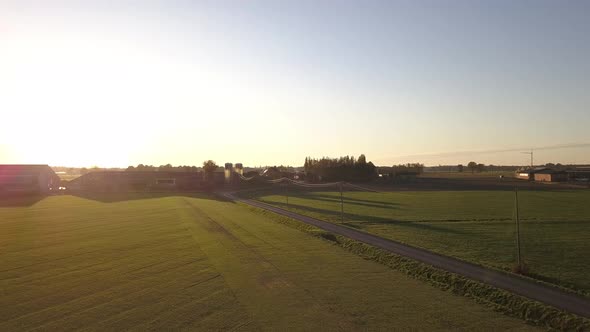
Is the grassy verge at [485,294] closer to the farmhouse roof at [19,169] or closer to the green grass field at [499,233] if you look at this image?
the green grass field at [499,233]

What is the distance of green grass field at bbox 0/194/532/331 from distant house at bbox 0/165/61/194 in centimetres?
5293

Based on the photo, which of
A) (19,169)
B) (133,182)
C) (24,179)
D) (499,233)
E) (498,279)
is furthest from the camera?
(133,182)

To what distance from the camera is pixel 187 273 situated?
14.7 meters

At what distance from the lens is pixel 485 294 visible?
11883 mm

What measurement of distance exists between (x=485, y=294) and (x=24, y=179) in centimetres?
7486

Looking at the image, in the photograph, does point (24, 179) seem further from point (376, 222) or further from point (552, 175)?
point (552, 175)

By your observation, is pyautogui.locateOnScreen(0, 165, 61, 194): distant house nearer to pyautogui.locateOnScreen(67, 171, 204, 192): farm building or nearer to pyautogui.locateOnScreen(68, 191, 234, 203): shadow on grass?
pyautogui.locateOnScreen(68, 191, 234, 203): shadow on grass

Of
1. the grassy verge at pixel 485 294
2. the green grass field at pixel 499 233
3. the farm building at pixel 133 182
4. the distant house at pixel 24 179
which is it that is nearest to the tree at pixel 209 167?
the farm building at pixel 133 182

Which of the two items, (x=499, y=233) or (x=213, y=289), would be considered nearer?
(x=213, y=289)

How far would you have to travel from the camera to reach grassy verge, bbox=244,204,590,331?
9672 millimetres

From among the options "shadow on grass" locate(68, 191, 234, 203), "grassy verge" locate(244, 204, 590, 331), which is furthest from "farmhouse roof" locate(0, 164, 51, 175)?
"grassy verge" locate(244, 204, 590, 331)

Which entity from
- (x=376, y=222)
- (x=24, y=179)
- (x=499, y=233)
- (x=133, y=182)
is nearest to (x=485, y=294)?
(x=499, y=233)

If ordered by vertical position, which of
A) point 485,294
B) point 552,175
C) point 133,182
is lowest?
point 485,294

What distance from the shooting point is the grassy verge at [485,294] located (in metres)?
9.67
